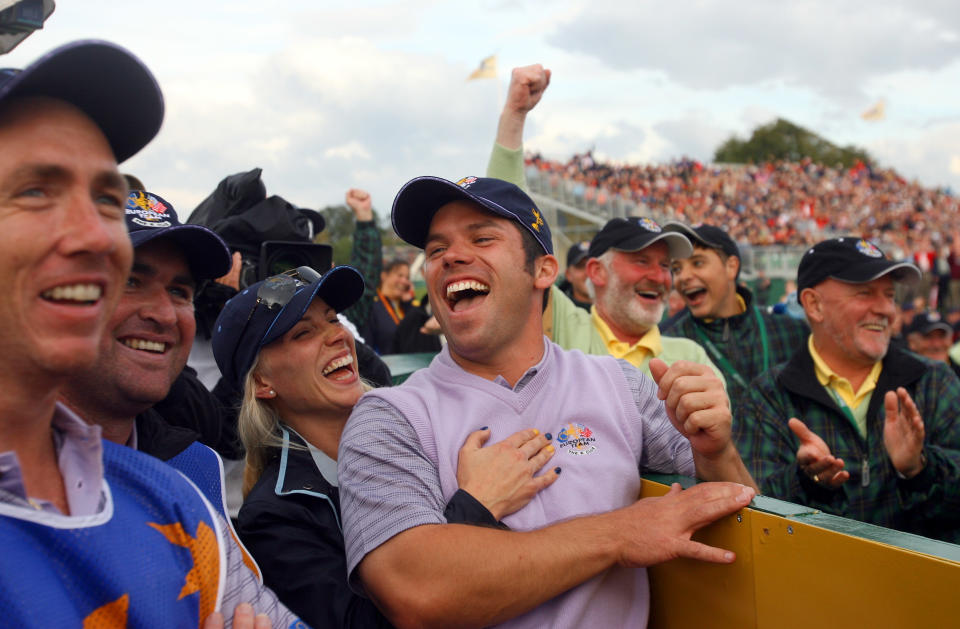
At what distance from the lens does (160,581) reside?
4.29 ft

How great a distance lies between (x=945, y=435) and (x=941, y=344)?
232 inches

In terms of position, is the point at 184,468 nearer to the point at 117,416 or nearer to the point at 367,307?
the point at 117,416

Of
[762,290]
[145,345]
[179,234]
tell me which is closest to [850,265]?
[179,234]

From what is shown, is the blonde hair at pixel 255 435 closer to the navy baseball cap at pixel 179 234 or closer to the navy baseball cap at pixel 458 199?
the navy baseball cap at pixel 179 234

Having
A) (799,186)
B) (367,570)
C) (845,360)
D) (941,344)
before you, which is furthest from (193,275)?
(799,186)

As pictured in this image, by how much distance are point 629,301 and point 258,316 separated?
2.27 meters

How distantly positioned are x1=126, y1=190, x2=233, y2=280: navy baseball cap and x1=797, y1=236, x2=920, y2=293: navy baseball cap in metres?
2.74

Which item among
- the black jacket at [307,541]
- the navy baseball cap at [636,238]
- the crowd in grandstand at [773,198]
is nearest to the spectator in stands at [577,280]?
the navy baseball cap at [636,238]

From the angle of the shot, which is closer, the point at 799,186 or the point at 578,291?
the point at 578,291

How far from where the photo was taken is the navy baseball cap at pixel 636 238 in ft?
14.0

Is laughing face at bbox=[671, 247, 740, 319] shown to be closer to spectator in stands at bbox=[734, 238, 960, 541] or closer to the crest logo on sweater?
spectator in stands at bbox=[734, 238, 960, 541]

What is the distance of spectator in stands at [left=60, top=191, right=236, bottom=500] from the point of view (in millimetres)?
1965

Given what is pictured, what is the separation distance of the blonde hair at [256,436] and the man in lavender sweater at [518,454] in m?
0.52

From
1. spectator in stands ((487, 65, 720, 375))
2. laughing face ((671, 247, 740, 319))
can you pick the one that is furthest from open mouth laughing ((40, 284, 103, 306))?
laughing face ((671, 247, 740, 319))
